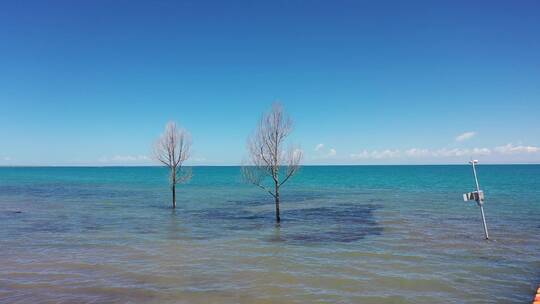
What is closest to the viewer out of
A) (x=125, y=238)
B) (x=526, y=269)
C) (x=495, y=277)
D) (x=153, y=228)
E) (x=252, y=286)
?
(x=252, y=286)

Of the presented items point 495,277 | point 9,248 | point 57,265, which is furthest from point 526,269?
point 9,248

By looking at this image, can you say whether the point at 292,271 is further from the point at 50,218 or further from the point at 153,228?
the point at 50,218

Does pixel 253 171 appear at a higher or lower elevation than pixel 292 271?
higher

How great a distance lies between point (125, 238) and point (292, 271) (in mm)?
11088

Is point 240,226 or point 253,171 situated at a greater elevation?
point 253,171

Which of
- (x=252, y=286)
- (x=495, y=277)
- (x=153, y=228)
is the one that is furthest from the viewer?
(x=153, y=228)

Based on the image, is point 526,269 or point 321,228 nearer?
point 526,269

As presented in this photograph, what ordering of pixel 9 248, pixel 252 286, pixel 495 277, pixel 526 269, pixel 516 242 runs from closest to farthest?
pixel 252 286
pixel 495 277
pixel 526 269
pixel 9 248
pixel 516 242

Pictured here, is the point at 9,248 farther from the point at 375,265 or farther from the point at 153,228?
the point at 375,265

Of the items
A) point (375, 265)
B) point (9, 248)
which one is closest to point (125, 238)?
point (9, 248)

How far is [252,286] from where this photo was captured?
11836mm

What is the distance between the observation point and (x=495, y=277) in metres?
12.8

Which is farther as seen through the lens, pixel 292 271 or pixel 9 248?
pixel 9 248

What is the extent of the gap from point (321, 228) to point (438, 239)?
285 inches
